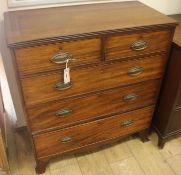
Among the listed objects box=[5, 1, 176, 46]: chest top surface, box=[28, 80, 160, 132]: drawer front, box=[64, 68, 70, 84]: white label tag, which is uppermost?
box=[5, 1, 176, 46]: chest top surface

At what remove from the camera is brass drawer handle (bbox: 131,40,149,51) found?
3.89ft

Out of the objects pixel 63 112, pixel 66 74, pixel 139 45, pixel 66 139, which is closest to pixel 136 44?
pixel 139 45

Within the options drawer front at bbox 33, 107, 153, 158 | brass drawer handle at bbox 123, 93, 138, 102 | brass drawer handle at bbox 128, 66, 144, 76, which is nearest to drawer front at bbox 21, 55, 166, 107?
brass drawer handle at bbox 128, 66, 144, 76

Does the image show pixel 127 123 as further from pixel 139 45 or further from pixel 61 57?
pixel 61 57

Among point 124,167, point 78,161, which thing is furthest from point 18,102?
point 124,167

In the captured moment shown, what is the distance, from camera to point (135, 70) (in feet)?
4.25

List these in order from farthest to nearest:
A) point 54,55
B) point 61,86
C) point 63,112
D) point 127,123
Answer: point 127,123 → point 63,112 → point 61,86 → point 54,55

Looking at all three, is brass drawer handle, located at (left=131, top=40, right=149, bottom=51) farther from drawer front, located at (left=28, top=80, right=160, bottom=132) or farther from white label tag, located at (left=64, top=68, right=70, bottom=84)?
white label tag, located at (left=64, top=68, right=70, bottom=84)

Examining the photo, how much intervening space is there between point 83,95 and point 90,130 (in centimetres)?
29

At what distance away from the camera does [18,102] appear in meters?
1.65

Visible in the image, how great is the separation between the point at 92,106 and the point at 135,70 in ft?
1.03

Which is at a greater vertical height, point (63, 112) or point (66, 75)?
point (66, 75)

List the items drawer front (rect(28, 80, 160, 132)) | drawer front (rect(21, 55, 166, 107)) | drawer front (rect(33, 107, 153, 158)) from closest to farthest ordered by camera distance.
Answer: drawer front (rect(21, 55, 166, 107)) < drawer front (rect(28, 80, 160, 132)) < drawer front (rect(33, 107, 153, 158))

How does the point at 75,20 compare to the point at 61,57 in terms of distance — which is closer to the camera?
the point at 61,57
